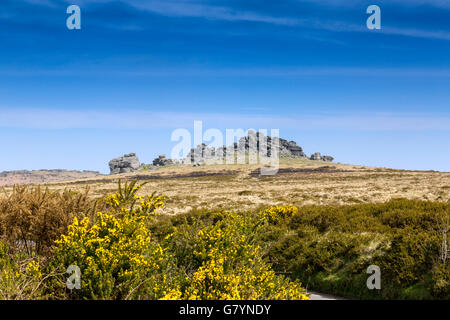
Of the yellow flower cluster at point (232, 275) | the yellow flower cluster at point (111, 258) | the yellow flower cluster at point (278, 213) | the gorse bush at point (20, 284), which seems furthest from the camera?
the yellow flower cluster at point (278, 213)

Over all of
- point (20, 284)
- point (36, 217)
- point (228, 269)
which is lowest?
point (228, 269)

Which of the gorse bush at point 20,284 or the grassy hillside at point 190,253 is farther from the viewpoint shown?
the grassy hillside at point 190,253

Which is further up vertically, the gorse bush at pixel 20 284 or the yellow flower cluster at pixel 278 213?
the gorse bush at pixel 20 284

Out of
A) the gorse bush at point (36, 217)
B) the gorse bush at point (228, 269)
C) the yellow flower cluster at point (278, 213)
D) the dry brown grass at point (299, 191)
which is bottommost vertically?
the dry brown grass at point (299, 191)

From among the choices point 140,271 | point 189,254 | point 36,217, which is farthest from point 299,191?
point 140,271

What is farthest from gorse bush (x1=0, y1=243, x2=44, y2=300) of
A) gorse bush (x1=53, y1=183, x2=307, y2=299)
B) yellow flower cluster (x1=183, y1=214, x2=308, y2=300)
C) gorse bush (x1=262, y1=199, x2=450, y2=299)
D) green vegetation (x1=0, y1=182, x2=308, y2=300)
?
gorse bush (x1=262, y1=199, x2=450, y2=299)

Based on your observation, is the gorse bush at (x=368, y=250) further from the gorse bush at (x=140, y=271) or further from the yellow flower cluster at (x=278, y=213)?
the gorse bush at (x=140, y=271)

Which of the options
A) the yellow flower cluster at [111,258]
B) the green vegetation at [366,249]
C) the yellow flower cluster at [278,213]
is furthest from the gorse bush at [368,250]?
the yellow flower cluster at [111,258]

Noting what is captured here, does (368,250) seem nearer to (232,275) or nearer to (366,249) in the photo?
(366,249)

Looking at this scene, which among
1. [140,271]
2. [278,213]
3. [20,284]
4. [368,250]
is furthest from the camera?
[278,213]

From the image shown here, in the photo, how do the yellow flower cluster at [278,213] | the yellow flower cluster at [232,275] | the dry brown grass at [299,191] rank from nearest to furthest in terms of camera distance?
the yellow flower cluster at [232,275], the yellow flower cluster at [278,213], the dry brown grass at [299,191]

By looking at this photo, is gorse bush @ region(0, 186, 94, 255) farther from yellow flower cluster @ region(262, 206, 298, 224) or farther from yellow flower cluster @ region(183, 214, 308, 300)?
yellow flower cluster @ region(262, 206, 298, 224)

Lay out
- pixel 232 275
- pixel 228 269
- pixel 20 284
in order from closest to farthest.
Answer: pixel 20 284 < pixel 232 275 < pixel 228 269
